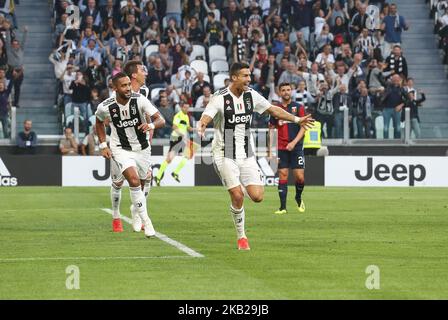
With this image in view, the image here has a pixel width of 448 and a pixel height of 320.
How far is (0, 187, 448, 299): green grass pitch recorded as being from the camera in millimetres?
11703

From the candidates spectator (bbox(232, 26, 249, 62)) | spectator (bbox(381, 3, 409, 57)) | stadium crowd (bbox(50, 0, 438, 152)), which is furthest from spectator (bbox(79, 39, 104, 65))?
spectator (bbox(381, 3, 409, 57))

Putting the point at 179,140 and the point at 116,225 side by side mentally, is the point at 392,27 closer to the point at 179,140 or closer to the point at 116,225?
the point at 179,140

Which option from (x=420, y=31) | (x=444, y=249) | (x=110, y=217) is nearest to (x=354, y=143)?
(x=420, y=31)

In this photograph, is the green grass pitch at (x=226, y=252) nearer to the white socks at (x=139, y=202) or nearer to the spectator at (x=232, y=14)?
the white socks at (x=139, y=202)

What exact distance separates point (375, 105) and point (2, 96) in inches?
434

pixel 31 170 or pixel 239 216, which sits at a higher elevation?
pixel 239 216

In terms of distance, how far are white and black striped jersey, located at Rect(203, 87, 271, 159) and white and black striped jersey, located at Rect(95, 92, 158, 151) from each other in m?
1.87

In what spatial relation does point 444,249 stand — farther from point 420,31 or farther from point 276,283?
point 420,31

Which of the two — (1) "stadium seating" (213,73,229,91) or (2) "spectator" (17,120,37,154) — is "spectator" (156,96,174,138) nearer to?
(1) "stadium seating" (213,73,229,91)

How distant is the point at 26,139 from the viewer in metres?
35.4

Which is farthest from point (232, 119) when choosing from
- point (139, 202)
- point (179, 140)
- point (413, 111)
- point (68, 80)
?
point (68, 80)

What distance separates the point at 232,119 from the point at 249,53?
22455 millimetres

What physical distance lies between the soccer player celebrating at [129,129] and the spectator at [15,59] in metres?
18.6

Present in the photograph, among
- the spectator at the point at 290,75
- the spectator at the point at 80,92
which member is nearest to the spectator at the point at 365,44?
the spectator at the point at 290,75
